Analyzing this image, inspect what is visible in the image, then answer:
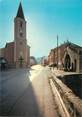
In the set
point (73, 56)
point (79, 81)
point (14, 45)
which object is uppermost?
point (14, 45)

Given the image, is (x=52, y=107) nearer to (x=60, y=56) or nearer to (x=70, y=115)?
(x=70, y=115)

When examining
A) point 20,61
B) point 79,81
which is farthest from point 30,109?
point 20,61

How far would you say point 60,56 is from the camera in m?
48.0

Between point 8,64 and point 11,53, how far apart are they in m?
5.13

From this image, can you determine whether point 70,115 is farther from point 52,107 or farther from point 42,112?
point 52,107

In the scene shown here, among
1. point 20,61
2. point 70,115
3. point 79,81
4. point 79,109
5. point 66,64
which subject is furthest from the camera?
point 20,61

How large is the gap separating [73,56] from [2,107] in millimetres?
29387

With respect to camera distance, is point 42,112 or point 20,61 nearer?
point 42,112

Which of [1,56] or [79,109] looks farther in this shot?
[1,56]

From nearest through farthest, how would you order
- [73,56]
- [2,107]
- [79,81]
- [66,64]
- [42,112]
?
1. [42,112]
2. [2,107]
3. [79,81]
4. [73,56]
5. [66,64]

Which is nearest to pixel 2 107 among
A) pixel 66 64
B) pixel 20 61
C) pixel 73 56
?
pixel 73 56

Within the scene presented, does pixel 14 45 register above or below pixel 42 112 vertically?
above

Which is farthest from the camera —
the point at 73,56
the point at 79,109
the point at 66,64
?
the point at 66,64

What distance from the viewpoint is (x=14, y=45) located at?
51.2 metres
